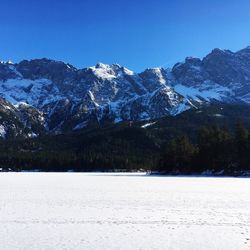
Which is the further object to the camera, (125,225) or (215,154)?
(215,154)

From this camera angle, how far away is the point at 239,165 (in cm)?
11631

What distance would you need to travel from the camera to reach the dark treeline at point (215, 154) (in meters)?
114

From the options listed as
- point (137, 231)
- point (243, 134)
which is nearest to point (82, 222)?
point (137, 231)

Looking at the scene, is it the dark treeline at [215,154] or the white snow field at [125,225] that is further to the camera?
the dark treeline at [215,154]

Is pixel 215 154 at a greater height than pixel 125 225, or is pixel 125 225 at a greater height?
pixel 215 154

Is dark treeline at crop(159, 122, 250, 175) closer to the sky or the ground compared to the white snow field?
closer to the sky

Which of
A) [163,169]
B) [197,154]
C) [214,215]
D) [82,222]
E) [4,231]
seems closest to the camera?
[4,231]

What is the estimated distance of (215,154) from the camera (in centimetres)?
12100

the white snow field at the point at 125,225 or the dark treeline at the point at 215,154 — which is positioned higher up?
the dark treeline at the point at 215,154

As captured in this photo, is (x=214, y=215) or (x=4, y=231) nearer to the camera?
(x=4, y=231)

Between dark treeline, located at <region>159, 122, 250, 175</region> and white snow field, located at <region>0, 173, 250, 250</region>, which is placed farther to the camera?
dark treeline, located at <region>159, 122, 250, 175</region>

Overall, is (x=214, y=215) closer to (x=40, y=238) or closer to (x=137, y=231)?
(x=137, y=231)

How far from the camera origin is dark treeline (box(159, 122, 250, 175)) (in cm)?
11412

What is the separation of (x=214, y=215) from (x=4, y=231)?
14.7 metres
